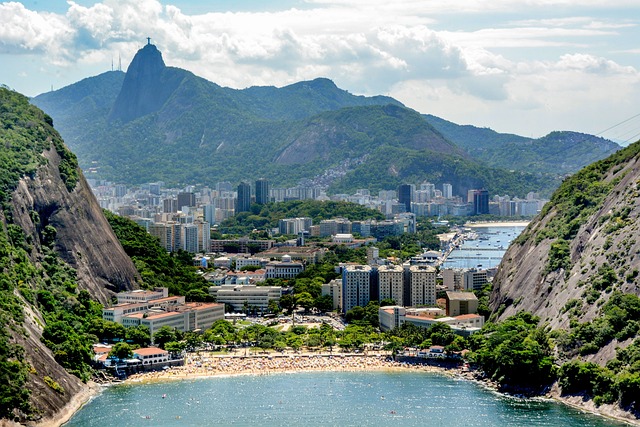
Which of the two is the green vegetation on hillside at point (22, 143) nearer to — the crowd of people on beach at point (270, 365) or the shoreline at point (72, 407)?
the crowd of people on beach at point (270, 365)

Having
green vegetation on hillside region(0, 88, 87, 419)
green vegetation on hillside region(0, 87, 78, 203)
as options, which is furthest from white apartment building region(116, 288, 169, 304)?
green vegetation on hillside region(0, 87, 78, 203)

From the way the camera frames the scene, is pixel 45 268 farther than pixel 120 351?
Yes

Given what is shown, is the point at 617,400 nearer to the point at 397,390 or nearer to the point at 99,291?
the point at 397,390

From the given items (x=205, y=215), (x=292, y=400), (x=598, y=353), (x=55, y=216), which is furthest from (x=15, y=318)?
(x=205, y=215)

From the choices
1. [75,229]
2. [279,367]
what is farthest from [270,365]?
[75,229]

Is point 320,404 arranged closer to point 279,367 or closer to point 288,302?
point 279,367
